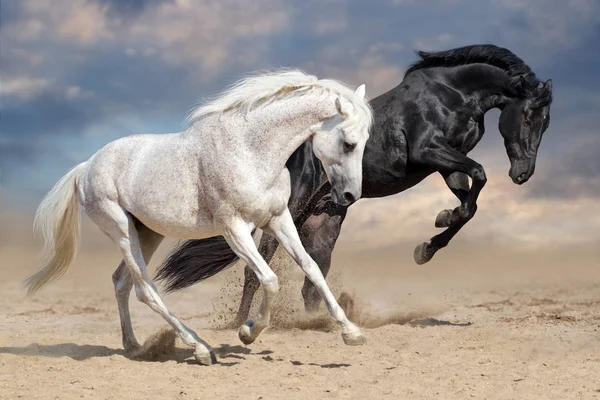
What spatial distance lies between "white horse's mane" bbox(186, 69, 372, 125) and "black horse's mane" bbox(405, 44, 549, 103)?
2.72 m

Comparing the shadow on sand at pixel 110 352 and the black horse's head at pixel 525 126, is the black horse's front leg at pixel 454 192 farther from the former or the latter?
the shadow on sand at pixel 110 352

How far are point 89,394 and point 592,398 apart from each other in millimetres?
3044

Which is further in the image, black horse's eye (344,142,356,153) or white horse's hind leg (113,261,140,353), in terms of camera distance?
white horse's hind leg (113,261,140,353)

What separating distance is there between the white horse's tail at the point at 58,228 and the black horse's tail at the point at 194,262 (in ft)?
4.36

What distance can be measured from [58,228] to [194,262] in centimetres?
159

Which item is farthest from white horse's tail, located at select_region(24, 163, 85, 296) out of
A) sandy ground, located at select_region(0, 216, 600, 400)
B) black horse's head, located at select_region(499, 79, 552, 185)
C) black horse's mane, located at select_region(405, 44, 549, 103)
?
black horse's head, located at select_region(499, 79, 552, 185)

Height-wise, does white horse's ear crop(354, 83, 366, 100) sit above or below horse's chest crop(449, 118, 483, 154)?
Result: below

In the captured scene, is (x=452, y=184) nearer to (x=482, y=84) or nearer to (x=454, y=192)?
(x=454, y=192)

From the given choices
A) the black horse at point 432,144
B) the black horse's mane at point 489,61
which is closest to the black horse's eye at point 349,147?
the black horse at point 432,144

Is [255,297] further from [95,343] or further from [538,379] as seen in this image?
[538,379]

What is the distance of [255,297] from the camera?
790 centimetres

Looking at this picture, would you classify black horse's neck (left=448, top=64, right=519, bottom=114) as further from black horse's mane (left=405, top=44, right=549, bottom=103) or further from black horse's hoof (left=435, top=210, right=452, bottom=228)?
black horse's hoof (left=435, top=210, right=452, bottom=228)

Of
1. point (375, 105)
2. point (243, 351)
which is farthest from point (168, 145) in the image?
point (375, 105)

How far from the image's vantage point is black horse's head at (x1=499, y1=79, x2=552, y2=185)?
314 inches
